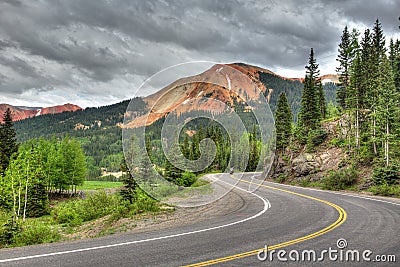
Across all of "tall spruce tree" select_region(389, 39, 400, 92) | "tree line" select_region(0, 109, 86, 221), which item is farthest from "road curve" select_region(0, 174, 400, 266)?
"tall spruce tree" select_region(389, 39, 400, 92)

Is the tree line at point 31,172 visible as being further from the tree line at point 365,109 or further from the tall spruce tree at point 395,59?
the tall spruce tree at point 395,59

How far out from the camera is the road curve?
669 centimetres

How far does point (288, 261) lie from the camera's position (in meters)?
6.73

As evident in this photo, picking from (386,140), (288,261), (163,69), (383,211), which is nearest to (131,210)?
(163,69)

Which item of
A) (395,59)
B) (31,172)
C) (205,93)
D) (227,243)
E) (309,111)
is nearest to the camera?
(227,243)

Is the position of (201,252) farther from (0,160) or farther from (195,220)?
(0,160)

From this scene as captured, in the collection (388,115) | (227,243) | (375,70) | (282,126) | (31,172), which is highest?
(375,70)

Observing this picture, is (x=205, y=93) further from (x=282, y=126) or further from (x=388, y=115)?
(x=282, y=126)

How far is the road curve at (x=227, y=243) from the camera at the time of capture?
6.69 meters

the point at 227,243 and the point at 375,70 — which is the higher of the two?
the point at 375,70

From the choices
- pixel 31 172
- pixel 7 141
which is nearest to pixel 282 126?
pixel 31 172

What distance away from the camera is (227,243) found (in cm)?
822

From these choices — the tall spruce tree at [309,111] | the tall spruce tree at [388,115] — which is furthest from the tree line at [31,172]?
the tall spruce tree at [309,111]

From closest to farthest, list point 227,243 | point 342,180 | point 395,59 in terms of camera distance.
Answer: point 227,243 → point 342,180 → point 395,59
